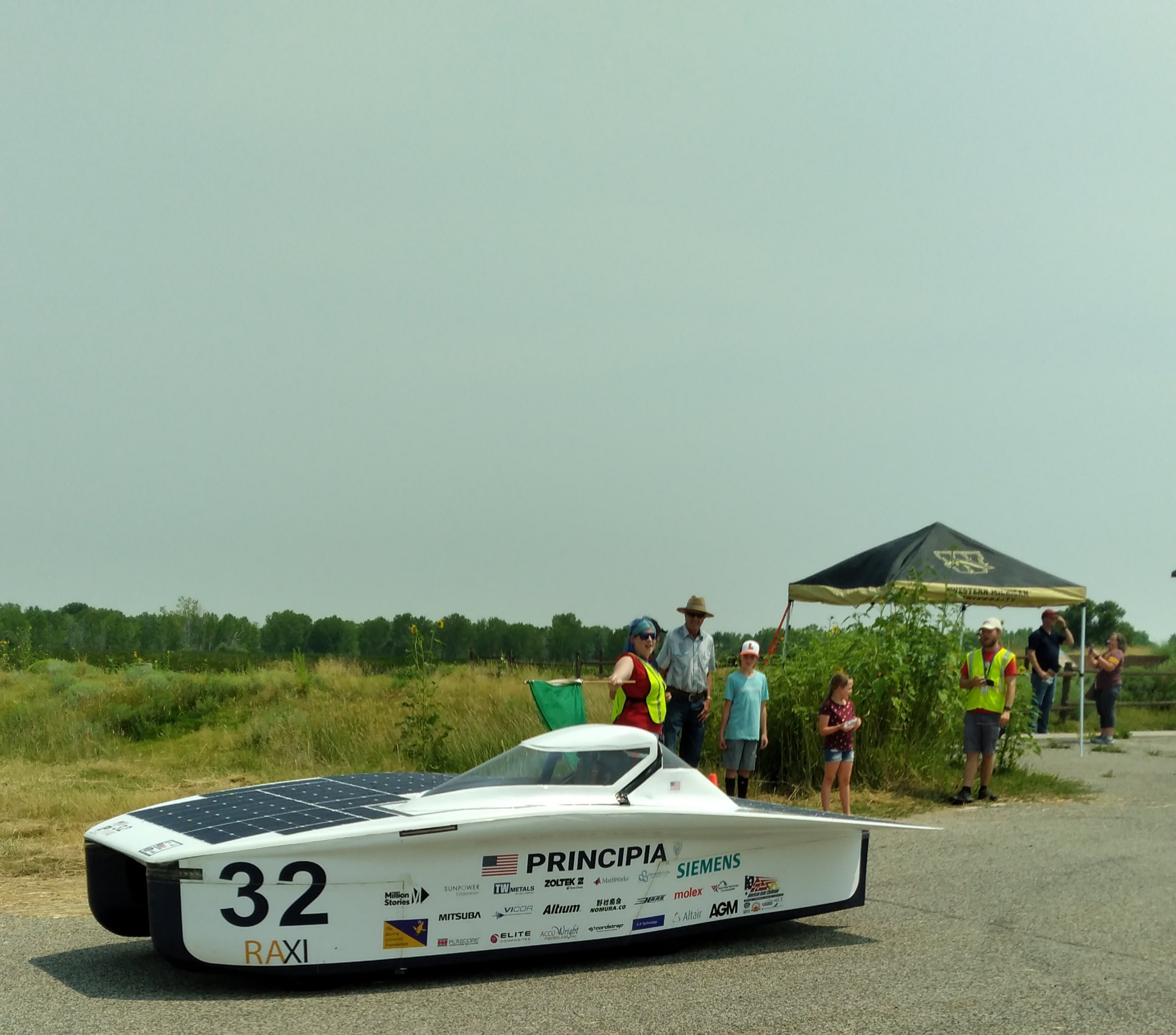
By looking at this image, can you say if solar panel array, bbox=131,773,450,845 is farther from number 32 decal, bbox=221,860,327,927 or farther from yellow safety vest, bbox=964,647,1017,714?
yellow safety vest, bbox=964,647,1017,714

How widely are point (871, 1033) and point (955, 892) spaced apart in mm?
3081

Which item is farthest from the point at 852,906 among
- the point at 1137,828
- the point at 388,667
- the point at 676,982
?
the point at 388,667

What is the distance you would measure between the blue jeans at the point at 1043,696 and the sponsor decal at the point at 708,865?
12628mm

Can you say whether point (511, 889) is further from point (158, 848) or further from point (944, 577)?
point (944, 577)

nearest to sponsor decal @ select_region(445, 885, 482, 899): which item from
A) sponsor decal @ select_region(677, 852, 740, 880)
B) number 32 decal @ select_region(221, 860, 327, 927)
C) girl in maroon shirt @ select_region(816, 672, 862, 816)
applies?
number 32 decal @ select_region(221, 860, 327, 927)

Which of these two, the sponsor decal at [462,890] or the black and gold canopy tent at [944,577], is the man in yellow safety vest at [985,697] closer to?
the black and gold canopy tent at [944,577]

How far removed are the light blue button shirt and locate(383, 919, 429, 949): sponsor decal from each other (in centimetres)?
524

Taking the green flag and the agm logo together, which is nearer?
the green flag

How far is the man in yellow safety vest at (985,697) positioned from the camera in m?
11.4

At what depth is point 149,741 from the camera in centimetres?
1922

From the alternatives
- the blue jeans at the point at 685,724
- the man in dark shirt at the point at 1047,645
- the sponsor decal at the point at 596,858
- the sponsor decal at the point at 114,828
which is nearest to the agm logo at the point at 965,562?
the man in dark shirt at the point at 1047,645

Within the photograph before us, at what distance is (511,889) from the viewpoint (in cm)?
575

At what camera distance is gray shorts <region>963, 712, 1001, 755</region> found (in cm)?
1152

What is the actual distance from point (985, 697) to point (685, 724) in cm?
304
